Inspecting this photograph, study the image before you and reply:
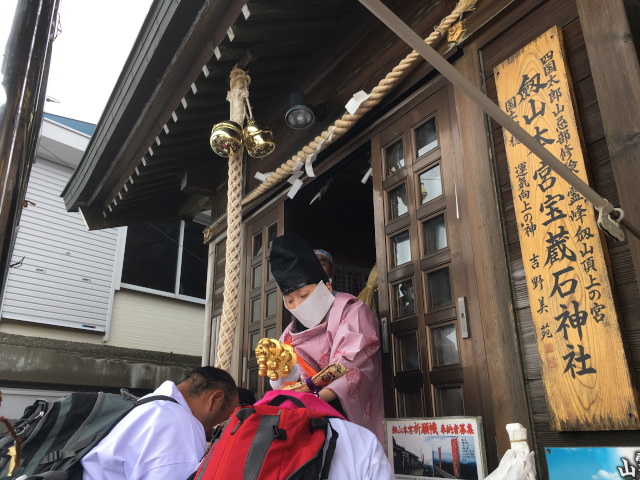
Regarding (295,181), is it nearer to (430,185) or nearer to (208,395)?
(430,185)

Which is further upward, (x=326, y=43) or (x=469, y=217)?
(x=326, y=43)

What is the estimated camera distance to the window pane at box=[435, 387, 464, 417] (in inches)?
112

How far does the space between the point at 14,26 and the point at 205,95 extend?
13.5 feet

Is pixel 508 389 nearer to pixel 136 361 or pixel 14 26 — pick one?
pixel 14 26

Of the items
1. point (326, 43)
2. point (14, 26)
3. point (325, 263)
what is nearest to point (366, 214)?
point (325, 263)

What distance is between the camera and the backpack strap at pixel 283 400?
1.96 m

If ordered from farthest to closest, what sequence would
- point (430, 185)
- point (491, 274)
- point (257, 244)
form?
1. point (257, 244)
2. point (430, 185)
3. point (491, 274)

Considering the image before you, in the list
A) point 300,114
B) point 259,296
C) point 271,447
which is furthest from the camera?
point 259,296

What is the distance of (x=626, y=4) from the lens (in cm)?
231

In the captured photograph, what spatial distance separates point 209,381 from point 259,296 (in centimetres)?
213

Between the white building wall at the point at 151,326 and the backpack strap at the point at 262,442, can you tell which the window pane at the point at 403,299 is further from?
the white building wall at the point at 151,326

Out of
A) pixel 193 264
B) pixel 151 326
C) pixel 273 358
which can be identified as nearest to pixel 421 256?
pixel 273 358

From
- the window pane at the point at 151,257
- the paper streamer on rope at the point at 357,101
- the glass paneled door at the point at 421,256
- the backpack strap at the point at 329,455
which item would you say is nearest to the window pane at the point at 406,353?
the glass paneled door at the point at 421,256

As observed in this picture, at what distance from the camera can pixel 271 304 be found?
4875 millimetres
